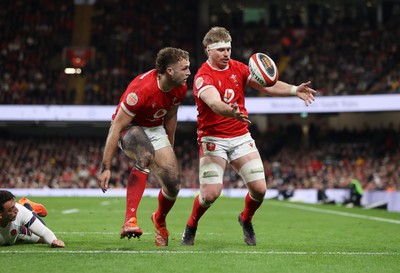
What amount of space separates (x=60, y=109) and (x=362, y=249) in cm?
3255

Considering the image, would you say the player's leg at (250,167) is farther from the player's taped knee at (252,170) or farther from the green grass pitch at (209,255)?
the green grass pitch at (209,255)

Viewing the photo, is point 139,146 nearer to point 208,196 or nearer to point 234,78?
point 208,196

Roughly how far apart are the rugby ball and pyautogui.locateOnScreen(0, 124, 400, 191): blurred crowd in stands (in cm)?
2621

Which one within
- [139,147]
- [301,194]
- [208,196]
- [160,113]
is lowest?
[301,194]

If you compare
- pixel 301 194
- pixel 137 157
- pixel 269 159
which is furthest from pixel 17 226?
pixel 269 159

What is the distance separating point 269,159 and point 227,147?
32.2m

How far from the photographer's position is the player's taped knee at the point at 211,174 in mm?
9031

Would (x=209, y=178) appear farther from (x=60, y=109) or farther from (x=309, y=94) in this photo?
(x=60, y=109)

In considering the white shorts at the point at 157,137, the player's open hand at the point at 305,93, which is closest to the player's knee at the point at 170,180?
the white shorts at the point at 157,137

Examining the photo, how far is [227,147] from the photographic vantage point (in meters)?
9.15

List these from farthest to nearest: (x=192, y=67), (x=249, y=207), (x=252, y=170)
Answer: (x=192, y=67)
(x=249, y=207)
(x=252, y=170)

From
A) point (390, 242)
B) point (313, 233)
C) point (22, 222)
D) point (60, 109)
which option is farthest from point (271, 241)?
point (60, 109)

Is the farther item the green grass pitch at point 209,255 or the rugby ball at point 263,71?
the rugby ball at point 263,71

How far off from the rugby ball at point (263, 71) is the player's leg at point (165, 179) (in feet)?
4.34
